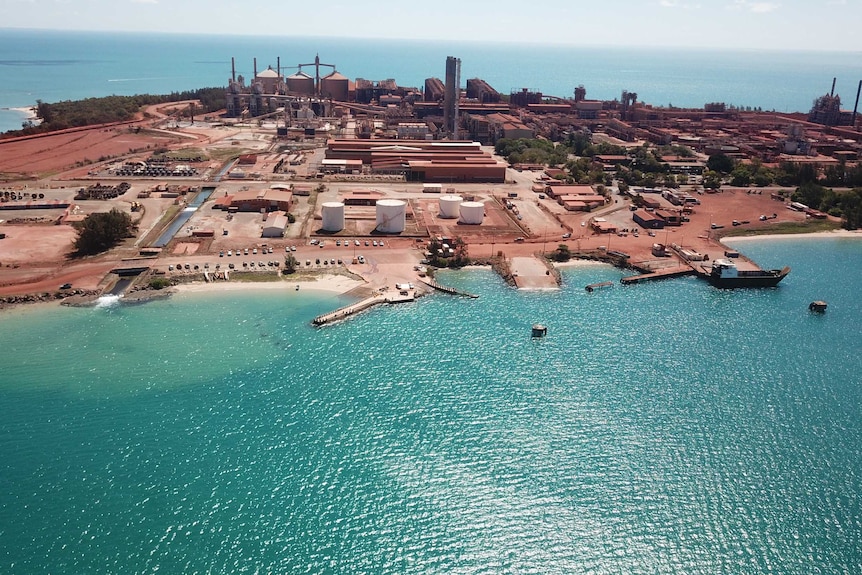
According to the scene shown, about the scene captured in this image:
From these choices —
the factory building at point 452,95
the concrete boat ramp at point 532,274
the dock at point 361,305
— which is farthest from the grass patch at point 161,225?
the factory building at point 452,95

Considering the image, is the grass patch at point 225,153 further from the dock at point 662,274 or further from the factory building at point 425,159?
the dock at point 662,274

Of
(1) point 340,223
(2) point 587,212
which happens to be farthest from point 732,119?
Result: (1) point 340,223

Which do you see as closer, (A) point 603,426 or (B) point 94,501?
(B) point 94,501

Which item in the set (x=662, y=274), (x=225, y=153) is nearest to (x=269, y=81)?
(x=225, y=153)

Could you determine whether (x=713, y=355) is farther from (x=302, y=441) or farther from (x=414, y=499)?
A: (x=302, y=441)

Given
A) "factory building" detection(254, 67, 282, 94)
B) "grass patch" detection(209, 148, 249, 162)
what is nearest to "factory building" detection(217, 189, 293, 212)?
"grass patch" detection(209, 148, 249, 162)

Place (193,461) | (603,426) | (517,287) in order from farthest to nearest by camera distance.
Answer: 1. (517,287)
2. (603,426)
3. (193,461)
